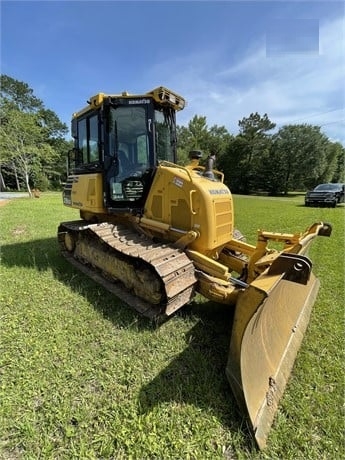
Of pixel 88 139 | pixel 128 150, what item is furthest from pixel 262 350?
pixel 88 139

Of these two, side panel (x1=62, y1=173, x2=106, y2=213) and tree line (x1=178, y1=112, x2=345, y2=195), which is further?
tree line (x1=178, y1=112, x2=345, y2=195)

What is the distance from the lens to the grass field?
74.9 inches

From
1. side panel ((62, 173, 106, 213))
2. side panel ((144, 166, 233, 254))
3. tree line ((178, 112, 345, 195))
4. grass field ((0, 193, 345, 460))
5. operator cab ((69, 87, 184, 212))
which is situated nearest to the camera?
grass field ((0, 193, 345, 460))

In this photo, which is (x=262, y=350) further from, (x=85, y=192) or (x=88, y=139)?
(x=88, y=139)

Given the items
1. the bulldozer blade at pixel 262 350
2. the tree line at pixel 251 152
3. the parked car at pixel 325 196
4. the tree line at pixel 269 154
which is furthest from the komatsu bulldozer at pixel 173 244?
the tree line at pixel 269 154

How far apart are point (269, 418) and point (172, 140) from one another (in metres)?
3.95

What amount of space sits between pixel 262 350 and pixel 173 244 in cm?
170

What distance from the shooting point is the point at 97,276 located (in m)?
4.18

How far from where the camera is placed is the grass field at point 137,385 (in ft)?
6.24

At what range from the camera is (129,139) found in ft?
13.6

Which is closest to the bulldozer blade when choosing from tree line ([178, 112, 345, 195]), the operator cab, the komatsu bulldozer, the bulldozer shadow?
the komatsu bulldozer

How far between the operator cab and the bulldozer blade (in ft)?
8.31

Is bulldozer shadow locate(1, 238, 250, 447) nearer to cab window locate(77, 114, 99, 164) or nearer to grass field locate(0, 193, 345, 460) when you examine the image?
grass field locate(0, 193, 345, 460)

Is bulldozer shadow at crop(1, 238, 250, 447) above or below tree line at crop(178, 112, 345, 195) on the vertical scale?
below
